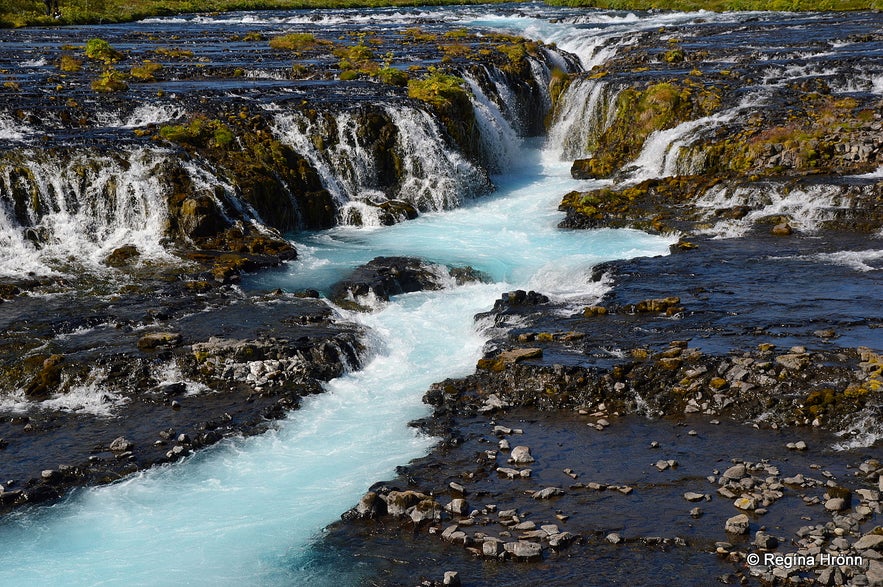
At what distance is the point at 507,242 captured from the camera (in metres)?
30.6

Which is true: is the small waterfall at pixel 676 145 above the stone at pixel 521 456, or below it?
above

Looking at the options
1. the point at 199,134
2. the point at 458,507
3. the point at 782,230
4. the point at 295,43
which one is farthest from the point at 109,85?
the point at 458,507

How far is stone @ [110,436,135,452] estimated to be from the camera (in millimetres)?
17469

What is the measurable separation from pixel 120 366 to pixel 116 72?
26.9 metres

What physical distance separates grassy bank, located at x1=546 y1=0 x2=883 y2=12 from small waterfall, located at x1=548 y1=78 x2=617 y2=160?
108ft

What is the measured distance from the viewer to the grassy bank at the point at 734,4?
6519 cm

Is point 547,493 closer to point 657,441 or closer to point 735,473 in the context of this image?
point 657,441

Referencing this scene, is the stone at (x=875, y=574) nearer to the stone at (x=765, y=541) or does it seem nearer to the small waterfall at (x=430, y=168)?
the stone at (x=765, y=541)

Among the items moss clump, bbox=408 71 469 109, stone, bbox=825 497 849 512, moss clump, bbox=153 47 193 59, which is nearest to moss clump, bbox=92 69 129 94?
moss clump, bbox=153 47 193 59

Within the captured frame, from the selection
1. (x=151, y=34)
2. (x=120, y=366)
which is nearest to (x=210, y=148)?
(x=120, y=366)

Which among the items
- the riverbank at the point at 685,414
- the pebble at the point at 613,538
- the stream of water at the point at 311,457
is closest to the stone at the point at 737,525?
the riverbank at the point at 685,414

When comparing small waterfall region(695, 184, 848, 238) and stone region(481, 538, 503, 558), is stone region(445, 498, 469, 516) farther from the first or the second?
small waterfall region(695, 184, 848, 238)

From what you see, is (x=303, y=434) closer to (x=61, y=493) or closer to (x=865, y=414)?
(x=61, y=493)

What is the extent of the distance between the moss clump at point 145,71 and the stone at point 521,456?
3196 centimetres
